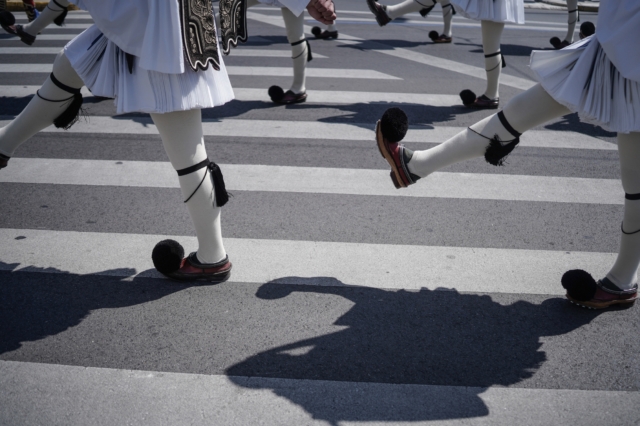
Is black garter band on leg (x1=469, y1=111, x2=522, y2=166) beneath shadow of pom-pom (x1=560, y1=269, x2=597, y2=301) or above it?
above

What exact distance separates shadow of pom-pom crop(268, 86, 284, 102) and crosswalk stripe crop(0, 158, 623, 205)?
1.75 metres

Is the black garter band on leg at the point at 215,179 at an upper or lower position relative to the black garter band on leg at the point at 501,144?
lower

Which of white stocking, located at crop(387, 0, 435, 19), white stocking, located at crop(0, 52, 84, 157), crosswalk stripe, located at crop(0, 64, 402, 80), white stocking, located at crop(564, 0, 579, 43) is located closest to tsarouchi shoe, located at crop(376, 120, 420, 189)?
white stocking, located at crop(0, 52, 84, 157)

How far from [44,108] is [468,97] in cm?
423

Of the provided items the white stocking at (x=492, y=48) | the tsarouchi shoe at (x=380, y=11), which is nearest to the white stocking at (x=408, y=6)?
the tsarouchi shoe at (x=380, y=11)

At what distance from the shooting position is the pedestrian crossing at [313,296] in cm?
233

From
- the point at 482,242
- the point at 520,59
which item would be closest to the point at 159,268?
the point at 482,242

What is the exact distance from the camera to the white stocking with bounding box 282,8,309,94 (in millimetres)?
6059

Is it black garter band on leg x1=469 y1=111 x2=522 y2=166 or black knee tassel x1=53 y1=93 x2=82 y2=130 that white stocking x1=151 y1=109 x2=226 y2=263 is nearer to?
black knee tassel x1=53 y1=93 x2=82 y2=130

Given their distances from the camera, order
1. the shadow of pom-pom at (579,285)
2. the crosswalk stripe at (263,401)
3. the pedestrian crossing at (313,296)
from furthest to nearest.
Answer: the shadow of pom-pom at (579,285)
the pedestrian crossing at (313,296)
the crosswalk stripe at (263,401)

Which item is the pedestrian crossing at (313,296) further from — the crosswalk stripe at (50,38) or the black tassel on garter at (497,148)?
the crosswalk stripe at (50,38)

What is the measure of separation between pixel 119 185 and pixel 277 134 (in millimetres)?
1565

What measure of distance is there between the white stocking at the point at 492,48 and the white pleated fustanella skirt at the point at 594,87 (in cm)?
334

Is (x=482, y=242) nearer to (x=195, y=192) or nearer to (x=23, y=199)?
(x=195, y=192)
